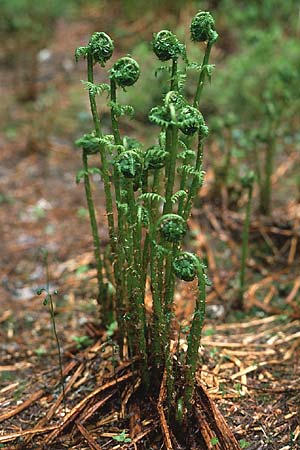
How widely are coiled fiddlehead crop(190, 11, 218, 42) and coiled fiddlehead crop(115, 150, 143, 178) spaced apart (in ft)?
1.34

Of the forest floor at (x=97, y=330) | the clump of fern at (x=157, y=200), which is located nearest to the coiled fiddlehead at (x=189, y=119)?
the clump of fern at (x=157, y=200)

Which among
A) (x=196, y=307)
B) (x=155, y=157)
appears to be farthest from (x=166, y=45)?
(x=196, y=307)

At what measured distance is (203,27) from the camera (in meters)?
1.67

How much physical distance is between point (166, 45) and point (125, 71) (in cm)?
14

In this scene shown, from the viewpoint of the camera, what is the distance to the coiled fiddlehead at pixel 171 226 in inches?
61.6

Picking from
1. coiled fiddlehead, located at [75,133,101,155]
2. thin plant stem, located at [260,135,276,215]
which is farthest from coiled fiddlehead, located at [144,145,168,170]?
thin plant stem, located at [260,135,276,215]

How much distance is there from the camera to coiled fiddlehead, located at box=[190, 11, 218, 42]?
167 centimetres

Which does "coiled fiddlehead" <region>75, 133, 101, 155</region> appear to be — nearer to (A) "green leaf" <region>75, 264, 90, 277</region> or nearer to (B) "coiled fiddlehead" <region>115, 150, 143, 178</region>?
(B) "coiled fiddlehead" <region>115, 150, 143, 178</region>

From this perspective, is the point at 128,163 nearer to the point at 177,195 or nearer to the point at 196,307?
the point at 177,195

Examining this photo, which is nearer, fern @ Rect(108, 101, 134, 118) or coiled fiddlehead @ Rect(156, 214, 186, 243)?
coiled fiddlehead @ Rect(156, 214, 186, 243)

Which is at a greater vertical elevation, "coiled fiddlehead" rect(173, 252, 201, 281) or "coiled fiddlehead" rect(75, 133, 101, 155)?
"coiled fiddlehead" rect(75, 133, 101, 155)

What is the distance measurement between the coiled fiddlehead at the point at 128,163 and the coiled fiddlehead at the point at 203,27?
1.34 ft

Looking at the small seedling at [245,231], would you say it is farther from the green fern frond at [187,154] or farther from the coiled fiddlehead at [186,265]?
the coiled fiddlehead at [186,265]

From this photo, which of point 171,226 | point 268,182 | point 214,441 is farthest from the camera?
point 268,182
